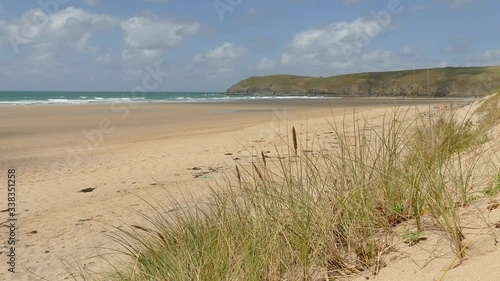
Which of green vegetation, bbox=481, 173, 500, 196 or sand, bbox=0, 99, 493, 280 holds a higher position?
green vegetation, bbox=481, 173, 500, 196

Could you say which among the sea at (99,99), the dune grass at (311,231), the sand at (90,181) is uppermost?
the sea at (99,99)

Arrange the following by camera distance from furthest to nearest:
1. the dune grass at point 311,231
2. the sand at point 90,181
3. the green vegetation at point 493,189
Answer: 1. the sand at point 90,181
2. the green vegetation at point 493,189
3. the dune grass at point 311,231

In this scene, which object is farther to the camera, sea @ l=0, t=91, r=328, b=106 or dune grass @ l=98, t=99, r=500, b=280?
sea @ l=0, t=91, r=328, b=106

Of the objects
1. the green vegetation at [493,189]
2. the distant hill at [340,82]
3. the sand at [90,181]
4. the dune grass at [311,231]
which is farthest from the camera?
the distant hill at [340,82]

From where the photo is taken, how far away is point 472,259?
2.13 m

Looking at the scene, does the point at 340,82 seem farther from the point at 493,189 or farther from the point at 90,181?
the point at 493,189

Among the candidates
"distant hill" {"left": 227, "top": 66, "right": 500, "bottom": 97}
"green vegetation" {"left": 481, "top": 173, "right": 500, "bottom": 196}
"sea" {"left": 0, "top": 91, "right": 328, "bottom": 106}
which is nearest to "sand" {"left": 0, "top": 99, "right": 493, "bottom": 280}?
"green vegetation" {"left": 481, "top": 173, "right": 500, "bottom": 196}

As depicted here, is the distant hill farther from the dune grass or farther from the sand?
the dune grass

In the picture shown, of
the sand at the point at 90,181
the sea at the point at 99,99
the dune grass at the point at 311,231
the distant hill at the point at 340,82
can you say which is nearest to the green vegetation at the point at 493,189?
the dune grass at the point at 311,231

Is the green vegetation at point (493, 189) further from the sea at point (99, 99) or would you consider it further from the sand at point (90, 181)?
the sea at point (99, 99)

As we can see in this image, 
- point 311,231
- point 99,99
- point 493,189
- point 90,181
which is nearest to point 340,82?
point 99,99

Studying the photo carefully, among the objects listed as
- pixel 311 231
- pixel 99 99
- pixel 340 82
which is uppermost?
pixel 340 82

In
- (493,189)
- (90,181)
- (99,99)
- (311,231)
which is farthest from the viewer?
(99,99)

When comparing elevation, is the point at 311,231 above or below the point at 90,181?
above
